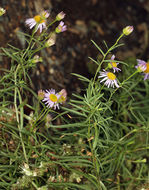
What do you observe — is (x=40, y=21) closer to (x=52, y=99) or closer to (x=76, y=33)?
(x=52, y=99)

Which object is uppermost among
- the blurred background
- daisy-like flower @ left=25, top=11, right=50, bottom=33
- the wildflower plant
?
the blurred background

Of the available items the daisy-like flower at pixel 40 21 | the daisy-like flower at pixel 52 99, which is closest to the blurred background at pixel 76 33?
the daisy-like flower at pixel 40 21

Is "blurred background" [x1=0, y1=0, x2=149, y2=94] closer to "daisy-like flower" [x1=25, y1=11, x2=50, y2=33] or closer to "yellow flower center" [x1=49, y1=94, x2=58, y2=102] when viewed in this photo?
"daisy-like flower" [x1=25, y1=11, x2=50, y2=33]

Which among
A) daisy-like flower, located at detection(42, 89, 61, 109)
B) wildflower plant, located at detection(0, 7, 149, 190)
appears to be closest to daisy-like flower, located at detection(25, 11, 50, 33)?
wildflower plant, located at detection(0, 7, 149, 190)

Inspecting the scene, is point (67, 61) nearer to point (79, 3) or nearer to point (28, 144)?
point (79, 3)

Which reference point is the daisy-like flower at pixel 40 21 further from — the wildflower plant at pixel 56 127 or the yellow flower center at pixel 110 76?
the yellow flower center at pixel 110 76

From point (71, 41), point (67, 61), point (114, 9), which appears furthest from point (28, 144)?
point (114, 9)

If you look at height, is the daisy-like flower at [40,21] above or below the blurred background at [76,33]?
below

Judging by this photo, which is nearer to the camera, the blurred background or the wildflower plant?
the wildflower plant
